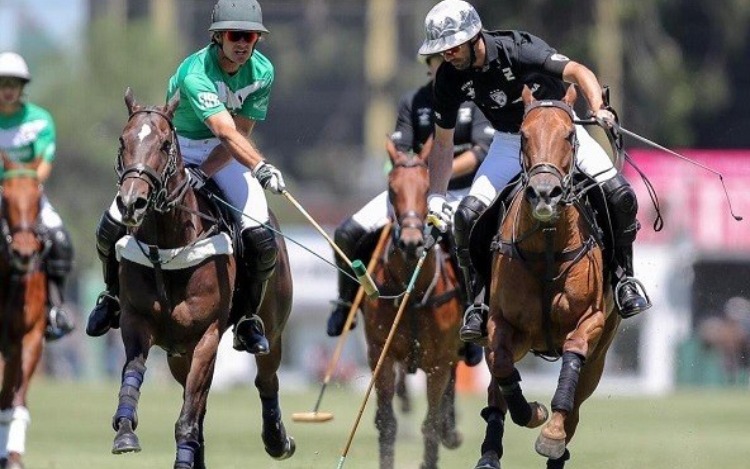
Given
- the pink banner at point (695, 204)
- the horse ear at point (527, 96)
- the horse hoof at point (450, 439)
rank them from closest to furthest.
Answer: the horse ear at point (527, 96) < the horse hoof at point (450, 439) < the pink banner at point (695, 204)

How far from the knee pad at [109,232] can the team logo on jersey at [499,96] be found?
2445mm

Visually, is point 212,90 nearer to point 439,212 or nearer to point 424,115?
point 439,212

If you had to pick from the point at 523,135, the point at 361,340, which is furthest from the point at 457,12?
the point at 361,340

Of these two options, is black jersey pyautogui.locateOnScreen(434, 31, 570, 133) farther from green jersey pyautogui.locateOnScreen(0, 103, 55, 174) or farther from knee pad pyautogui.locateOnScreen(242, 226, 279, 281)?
green jersey pyautogui.locateOnScreen(0, 103, 55, 174)

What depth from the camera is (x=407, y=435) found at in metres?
17.7

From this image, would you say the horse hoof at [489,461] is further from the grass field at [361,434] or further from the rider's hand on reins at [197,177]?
the grass field at [361,434]

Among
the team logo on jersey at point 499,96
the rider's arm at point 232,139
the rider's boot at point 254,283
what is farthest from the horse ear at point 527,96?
the rider's boot at point 254,283

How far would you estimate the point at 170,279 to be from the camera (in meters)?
10.7

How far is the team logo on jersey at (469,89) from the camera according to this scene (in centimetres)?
1132

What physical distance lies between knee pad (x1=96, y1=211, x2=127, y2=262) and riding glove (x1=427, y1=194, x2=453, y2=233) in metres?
2.20

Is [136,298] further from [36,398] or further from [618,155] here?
[36,398]

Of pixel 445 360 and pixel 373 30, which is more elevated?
pixel 373 30

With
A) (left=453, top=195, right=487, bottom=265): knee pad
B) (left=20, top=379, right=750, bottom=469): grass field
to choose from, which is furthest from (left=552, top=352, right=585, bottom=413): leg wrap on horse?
(left=20, top=379, right=750, bottom=469): grass field

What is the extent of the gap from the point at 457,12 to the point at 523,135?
1130 mm
